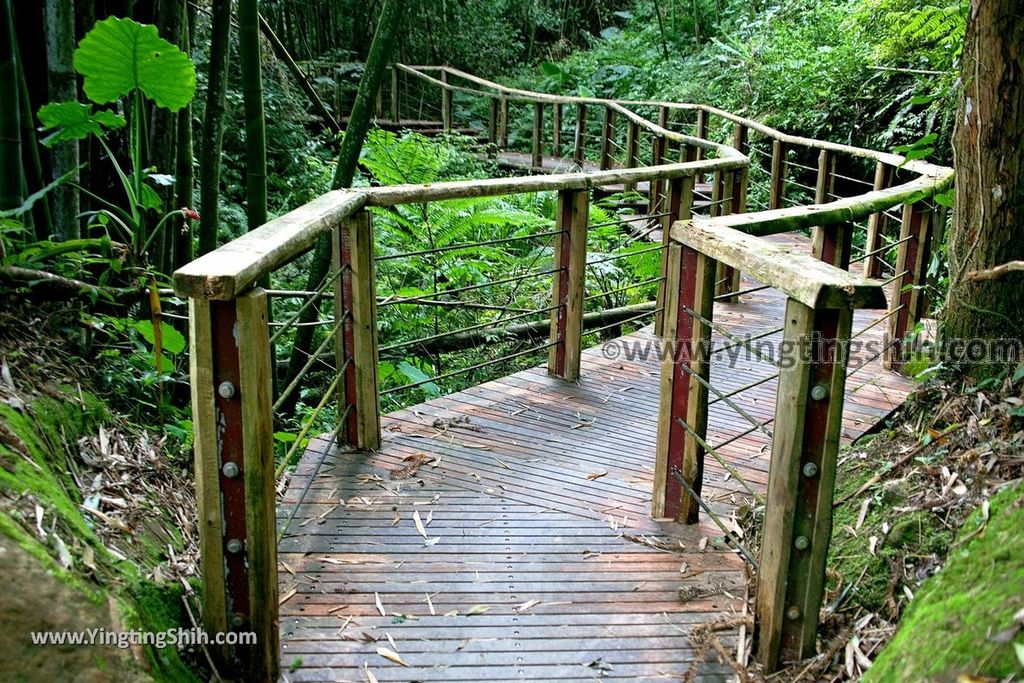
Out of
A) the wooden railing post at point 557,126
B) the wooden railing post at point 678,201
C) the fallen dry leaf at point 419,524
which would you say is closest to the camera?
the fallen dry leaf at point 419,524

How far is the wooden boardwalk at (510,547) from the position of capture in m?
2.45

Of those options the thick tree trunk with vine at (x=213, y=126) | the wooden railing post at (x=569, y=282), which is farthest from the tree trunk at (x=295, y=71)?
the wooden railing post at (x=569, y=282)

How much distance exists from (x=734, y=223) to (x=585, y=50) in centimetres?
1861

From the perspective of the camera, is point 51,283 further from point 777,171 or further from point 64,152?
point 777,171

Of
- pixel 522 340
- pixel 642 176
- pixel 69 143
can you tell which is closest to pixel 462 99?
pixel 522 340

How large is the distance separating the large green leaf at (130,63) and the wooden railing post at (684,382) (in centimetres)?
201

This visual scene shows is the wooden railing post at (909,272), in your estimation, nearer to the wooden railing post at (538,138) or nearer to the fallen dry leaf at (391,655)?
the fallen dry leaf at (391,655)

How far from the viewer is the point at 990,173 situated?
3.08m

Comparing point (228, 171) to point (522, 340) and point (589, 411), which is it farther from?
point (589, 411)

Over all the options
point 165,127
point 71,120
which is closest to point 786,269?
point 71,120

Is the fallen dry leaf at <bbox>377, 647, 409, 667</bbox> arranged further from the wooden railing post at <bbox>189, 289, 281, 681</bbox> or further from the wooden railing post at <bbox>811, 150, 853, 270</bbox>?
the wooden railing post at <bbox>811, 150, 853, 270</bbox>

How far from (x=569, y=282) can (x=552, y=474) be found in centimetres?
121

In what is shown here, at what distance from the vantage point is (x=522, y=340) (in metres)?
6.25

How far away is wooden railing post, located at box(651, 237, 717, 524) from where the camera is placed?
9.57ft
